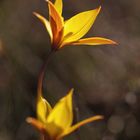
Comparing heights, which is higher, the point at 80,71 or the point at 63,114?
the point at 63,114

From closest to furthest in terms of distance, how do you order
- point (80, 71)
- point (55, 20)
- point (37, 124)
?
1. point (37, 124)
2. point (55, 20)
3. point (80, 71)

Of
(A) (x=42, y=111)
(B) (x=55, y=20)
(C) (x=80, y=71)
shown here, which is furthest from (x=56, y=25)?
(C) (x=80, y=71)

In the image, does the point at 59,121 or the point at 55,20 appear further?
the point at 55,20

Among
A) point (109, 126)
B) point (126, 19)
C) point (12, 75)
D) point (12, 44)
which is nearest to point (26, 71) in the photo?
point (12, 44)

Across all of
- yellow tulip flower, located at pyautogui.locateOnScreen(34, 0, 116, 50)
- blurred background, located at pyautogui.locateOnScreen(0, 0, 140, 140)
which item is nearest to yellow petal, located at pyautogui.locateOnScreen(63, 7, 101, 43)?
yellow tulip flower, located at pyautogui.locateOnScreen(34, 0, 116, 50)

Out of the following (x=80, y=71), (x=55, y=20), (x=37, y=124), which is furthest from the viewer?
(x=80, y=71)

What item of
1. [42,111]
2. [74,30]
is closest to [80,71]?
[74,30]

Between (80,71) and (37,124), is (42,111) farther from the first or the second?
(80,71)

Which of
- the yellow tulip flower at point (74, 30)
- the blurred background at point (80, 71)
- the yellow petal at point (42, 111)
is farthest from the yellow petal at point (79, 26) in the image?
the blurred background at point (80, 71)

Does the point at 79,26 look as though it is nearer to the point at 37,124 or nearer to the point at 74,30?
the point at 74,30

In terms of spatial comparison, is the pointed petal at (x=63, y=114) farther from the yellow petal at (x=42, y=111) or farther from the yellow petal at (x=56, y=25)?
the yellow petal at (x=56, y=25)
